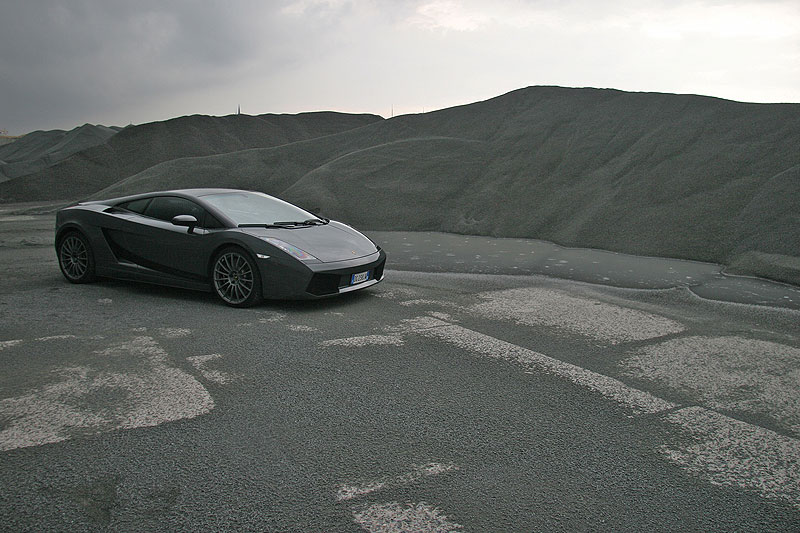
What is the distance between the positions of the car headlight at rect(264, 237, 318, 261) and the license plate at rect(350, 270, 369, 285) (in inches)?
19.2

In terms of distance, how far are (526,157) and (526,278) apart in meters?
9.57

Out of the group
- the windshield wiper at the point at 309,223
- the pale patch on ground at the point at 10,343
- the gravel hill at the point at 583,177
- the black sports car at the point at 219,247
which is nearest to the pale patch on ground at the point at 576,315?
the black sports car at the point at 219,247

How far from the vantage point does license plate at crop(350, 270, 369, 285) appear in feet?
22.0

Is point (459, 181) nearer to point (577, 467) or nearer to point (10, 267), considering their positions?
point (10, 267)

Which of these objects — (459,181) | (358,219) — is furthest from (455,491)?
(459,181)

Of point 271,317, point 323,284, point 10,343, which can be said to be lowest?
point 10,343

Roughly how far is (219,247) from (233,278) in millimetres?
390

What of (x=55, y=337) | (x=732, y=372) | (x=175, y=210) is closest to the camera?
(x=732, y=372)

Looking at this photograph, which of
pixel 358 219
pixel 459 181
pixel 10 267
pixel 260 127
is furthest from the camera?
pixel 260 127

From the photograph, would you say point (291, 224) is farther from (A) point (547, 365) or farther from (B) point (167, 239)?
(A) point (547, 365)

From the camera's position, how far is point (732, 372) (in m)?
4.60

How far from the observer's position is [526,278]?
27.8ft

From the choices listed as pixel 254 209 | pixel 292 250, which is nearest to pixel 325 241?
pixel 292 250

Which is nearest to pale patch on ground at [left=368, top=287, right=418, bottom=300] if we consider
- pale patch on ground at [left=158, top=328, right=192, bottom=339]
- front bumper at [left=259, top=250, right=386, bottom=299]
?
front bumper at [left=259, top=250, right=386, bottom=299]
